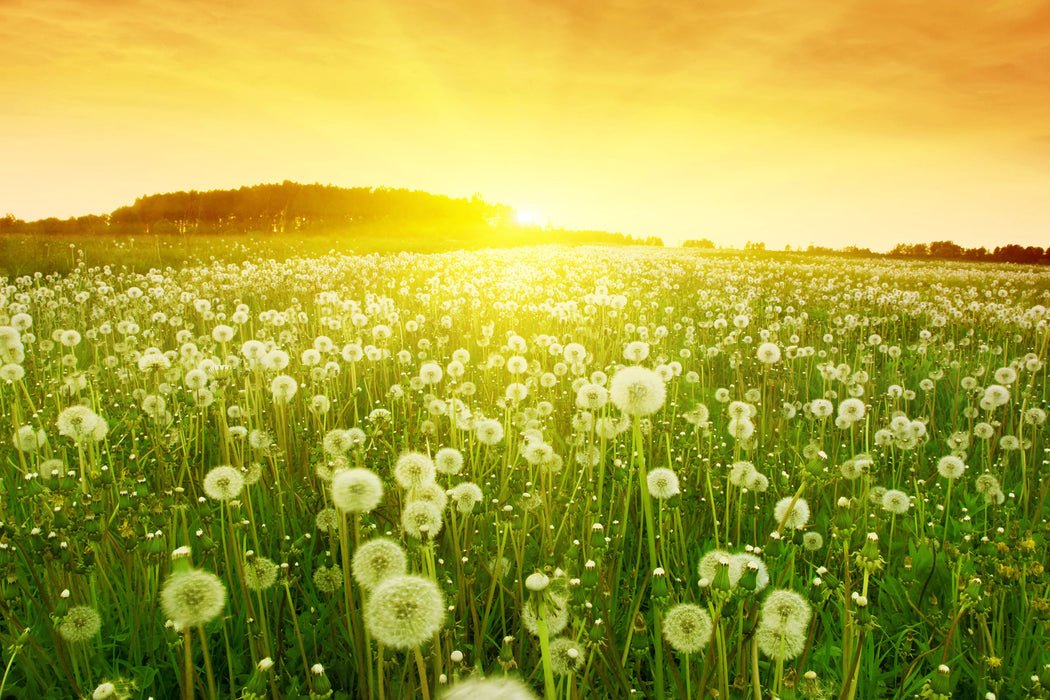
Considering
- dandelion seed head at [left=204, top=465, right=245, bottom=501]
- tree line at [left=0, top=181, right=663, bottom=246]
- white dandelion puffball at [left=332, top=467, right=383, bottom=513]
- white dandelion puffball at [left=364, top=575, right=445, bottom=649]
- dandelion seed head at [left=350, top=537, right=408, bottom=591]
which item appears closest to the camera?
white dandelion puffball at [left=364, top=575, right=445, bottom=649]

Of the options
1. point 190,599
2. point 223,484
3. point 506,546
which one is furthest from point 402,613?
point 506,546

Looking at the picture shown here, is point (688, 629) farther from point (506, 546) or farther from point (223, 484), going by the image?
point (223, 484)

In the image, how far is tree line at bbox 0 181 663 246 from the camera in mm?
69000

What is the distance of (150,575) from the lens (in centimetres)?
275

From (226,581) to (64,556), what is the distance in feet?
2.34

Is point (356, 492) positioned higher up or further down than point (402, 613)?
higher up

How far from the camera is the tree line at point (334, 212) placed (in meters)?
69.0

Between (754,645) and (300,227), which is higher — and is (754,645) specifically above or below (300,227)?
below

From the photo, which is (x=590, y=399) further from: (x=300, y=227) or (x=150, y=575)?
(x=300, y=227)

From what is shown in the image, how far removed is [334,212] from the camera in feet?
303

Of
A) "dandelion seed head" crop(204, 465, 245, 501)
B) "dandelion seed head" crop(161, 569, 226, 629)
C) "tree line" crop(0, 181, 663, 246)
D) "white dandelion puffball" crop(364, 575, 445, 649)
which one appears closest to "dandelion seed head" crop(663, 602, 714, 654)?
"white dandelion puffball" crop(364, 575, 445, 649)

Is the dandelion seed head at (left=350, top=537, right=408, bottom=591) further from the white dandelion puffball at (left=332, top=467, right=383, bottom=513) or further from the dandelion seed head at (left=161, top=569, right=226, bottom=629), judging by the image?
the dandelion seed head at (left=161, top=569, right=226, bottom=629)

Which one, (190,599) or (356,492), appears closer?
(190,599)

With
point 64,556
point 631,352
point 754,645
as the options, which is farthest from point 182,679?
point 631,352
